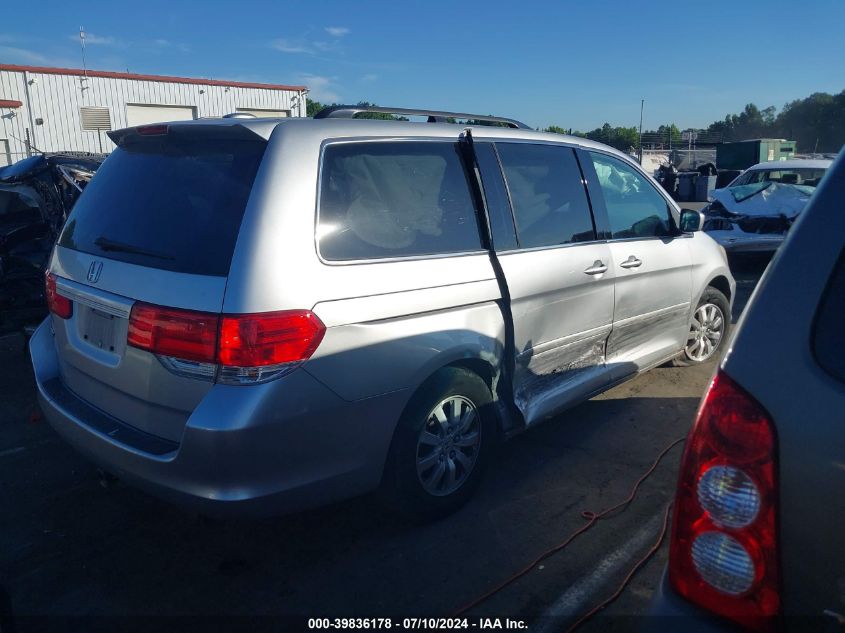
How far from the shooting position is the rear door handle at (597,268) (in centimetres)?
393

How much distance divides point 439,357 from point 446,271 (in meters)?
0.41

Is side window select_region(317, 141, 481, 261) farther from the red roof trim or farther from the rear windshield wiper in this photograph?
the red roof trim

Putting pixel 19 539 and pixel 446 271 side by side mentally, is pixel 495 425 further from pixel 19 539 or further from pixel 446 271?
pixel 19 539

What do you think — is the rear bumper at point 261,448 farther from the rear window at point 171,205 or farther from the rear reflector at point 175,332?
the rear window at point 171,205

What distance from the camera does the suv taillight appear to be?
245 centimetres

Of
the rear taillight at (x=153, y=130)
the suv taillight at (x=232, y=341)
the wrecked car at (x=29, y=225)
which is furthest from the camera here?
the wrecked car at (x=29, y=225)

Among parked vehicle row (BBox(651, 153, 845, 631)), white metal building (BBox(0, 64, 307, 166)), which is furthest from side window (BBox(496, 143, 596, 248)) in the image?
white metal building (BBox(0, 64, 307, 166))

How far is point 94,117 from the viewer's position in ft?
83.8

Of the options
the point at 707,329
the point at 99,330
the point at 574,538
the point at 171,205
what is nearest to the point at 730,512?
the point at 574,538

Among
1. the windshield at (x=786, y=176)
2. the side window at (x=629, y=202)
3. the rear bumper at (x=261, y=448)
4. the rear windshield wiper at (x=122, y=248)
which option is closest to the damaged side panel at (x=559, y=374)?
the side window at (x=629, y=202)

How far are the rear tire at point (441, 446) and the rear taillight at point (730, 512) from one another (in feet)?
5.26

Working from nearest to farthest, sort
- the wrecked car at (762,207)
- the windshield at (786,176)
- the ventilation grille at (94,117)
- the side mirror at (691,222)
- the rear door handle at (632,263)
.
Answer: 1. the rear door handle at (632,263)
2. the side mirror at (691,222)
3. the wrecked car at (762,207)
4. the windshield at (786,176)
5. the ventilation grille at (94,117)

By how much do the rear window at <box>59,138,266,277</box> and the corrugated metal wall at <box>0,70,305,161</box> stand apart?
2325 centimetres

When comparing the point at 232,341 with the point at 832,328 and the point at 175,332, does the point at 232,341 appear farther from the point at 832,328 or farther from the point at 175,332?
the point at 832,328
